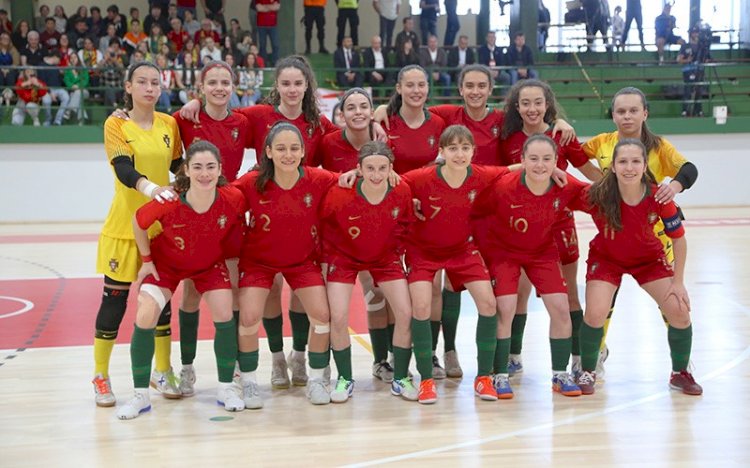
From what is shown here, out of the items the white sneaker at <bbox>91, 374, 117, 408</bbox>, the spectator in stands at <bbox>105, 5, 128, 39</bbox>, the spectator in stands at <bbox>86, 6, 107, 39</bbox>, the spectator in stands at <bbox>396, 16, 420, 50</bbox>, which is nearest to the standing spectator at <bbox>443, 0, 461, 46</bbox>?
the spectator in stands at <bbox>396, 16, 420, 50</bbox>

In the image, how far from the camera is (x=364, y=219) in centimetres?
503

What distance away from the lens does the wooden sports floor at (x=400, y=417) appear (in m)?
4.07

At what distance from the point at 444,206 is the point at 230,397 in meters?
1.59

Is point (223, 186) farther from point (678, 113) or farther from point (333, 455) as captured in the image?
point (678, 113)

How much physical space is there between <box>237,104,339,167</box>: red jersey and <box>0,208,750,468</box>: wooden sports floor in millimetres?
1450

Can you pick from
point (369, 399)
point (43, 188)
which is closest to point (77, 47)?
point (43, 188)

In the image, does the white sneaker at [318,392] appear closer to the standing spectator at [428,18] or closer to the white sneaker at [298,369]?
the white sneaker at [298,369]

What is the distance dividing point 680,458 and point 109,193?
13.0 metres

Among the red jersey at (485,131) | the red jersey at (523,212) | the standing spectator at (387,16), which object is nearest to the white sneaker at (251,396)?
the red jersey at (523,212)

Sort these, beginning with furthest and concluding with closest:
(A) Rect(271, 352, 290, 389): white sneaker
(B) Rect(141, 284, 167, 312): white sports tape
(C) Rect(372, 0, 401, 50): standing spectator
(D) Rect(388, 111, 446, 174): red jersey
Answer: (C) Rect(372, 0, 401, 50): standing spectator → (D) Rect(388, 111, 446, 174): red jersey → (A) Rect(271, 352, 290, 389): white sneaker → (B) Rect(141, 284, 167, 312): white sports tape

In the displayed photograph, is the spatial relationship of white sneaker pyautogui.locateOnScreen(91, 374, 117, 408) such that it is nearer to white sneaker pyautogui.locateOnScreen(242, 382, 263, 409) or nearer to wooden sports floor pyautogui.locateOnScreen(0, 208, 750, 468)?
wooden sports floor pyautogui.locateOnScreen(0, 208, 750, 468)

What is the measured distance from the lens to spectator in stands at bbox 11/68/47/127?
14750mm

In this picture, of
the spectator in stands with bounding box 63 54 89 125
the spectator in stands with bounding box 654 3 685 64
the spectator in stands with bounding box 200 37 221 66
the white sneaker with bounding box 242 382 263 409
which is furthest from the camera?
the spectator in stands with bounding box 654 3 685 64

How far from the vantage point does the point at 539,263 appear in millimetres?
5141
